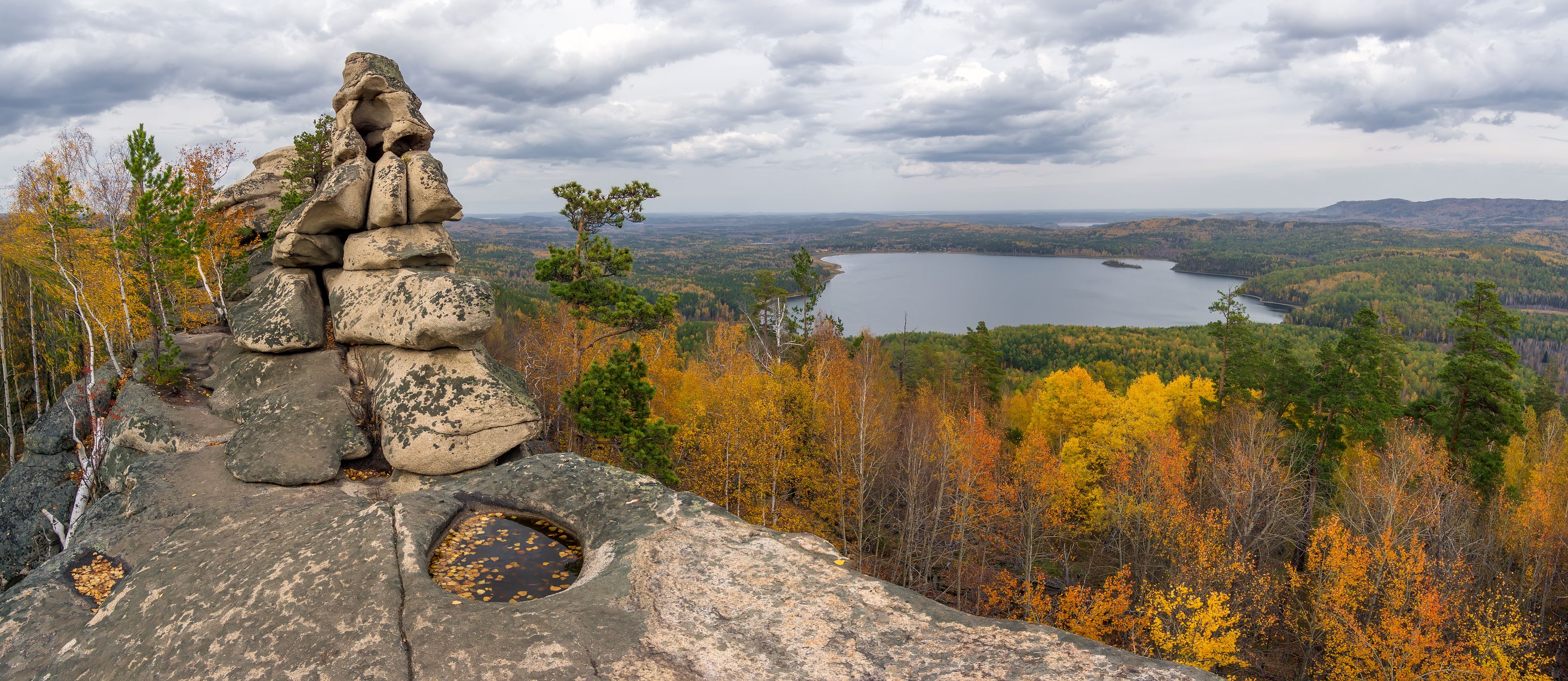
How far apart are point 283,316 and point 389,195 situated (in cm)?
397

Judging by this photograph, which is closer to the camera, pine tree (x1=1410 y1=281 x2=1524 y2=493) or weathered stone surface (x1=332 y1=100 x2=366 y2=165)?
weathered stone surface (x1=332 y1=100 x2=366 y2=165)

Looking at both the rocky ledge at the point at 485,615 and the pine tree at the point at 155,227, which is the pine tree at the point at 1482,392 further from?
the pine tree at the point at 155,227

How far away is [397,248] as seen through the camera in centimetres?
1659

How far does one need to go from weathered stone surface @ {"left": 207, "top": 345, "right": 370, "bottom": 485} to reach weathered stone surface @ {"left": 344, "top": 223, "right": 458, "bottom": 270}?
2488 millimetres

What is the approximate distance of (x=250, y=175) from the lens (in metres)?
27.1

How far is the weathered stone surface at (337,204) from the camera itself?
16.6 meters

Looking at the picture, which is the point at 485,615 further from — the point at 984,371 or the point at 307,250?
the point at 984,371

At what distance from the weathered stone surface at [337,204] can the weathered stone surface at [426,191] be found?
3.93ft

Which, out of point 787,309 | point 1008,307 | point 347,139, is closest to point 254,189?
point 347,139

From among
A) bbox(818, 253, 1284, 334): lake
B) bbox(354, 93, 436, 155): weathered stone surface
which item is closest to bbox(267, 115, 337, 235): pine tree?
bbox(354, 93, 436, 155): weathered stone surface

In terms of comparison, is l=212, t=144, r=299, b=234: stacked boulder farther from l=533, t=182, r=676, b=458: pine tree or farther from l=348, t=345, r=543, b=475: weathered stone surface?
l=348, t=345, r=543, b=475: weathered stone surface

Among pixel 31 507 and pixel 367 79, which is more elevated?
pixel 367 79

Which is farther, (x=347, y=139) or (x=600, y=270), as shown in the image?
(x=600, y=270)

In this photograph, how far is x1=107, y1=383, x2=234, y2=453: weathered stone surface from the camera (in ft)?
45.5
